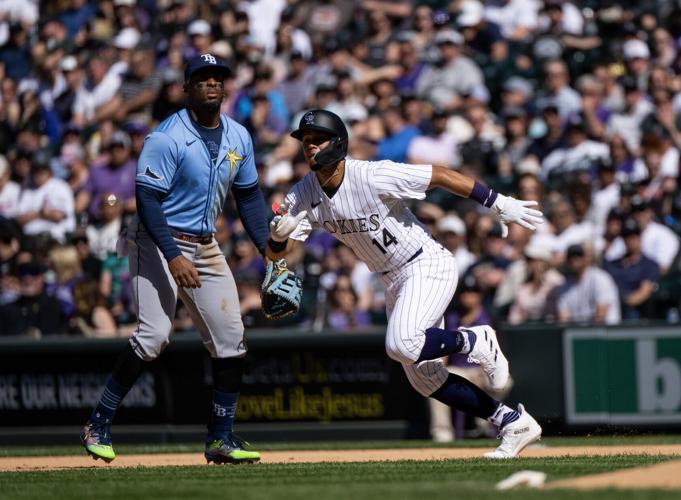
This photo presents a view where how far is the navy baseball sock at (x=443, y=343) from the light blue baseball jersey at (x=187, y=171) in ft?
5.01

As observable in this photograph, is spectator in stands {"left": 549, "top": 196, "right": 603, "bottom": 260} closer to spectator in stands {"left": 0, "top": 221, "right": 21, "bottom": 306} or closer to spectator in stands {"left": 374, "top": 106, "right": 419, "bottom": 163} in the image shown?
spectator in stands {"left": 374, "top": 106, "right": 419, "bottom": 163}

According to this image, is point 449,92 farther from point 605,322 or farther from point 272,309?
point 272,309

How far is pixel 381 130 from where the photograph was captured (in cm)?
1456

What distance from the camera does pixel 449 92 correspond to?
15.1 m

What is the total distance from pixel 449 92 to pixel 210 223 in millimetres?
7571

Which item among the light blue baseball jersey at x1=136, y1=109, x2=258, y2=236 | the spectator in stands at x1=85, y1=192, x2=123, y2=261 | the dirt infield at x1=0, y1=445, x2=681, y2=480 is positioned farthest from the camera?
the spectator in stands at x1=85, y1=192, x2=123, y2=261

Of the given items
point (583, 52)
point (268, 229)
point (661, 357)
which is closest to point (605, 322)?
point (661, 357)

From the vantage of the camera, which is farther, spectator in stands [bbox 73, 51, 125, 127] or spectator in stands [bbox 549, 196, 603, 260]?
spectator in stands [bbox 73, 51, 125, 127]

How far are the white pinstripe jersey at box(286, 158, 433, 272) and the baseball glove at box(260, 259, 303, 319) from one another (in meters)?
0.29

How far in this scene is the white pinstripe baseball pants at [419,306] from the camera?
7.48 metres

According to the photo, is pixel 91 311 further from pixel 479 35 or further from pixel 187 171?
pixel 479 35

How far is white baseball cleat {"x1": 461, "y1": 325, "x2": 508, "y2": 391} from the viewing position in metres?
7.63

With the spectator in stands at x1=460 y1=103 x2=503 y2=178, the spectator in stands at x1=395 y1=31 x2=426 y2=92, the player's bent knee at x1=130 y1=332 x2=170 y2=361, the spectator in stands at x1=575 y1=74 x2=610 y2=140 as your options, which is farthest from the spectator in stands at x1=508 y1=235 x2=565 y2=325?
the player's bent knee at x1=130 y1=332 x2=170 y2=361

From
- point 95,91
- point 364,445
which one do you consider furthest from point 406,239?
point 95,91
